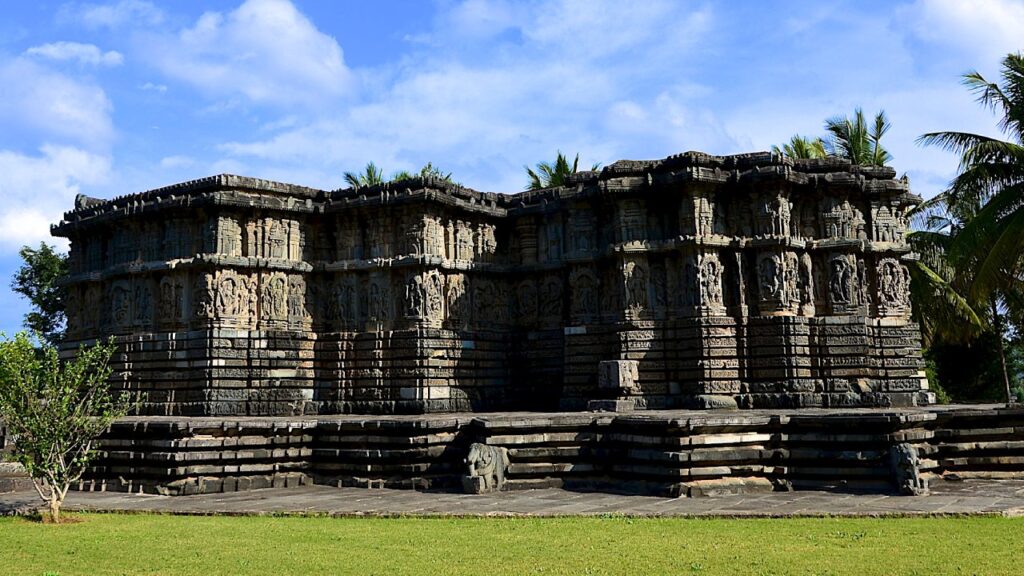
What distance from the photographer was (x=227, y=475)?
1612cm

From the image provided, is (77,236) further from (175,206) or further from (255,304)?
(255,304)

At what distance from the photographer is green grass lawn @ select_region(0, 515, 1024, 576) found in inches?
328

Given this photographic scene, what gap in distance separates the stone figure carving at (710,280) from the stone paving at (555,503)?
24.4 ft

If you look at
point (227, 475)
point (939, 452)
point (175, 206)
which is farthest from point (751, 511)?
point (175, 206)

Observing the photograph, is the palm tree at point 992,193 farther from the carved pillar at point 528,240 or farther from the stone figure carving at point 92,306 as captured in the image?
the stone figure carving at point 92,306

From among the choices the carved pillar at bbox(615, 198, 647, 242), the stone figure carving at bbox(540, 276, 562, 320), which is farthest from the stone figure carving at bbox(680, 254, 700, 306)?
the stone figure carving at bbox(540, 276, 562, 320)

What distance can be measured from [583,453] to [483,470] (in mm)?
2111

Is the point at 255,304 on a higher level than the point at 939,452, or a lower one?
higher

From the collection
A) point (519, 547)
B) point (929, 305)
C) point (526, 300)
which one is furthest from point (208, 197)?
point (929, 305)

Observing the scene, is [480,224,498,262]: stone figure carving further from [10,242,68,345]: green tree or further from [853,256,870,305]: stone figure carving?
[10,242,68,345]: green tree

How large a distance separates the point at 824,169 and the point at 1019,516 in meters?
12.4

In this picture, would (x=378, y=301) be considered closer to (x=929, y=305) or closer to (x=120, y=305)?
(x=120, y=305)

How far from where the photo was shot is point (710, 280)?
20875 mm

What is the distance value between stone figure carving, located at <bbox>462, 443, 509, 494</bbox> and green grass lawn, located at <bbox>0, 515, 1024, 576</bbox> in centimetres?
275
